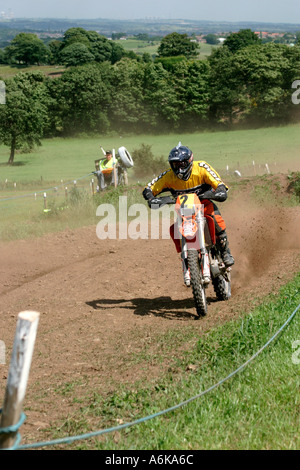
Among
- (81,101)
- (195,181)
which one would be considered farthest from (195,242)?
(81,101)

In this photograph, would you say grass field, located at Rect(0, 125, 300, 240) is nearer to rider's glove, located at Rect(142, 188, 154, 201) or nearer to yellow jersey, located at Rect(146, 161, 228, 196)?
rider's glove, located at Rect(142, 188, 154, 201)

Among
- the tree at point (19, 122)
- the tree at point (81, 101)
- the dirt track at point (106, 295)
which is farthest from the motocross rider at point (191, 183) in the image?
the tree at point (81, 101)

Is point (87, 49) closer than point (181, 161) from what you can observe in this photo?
No

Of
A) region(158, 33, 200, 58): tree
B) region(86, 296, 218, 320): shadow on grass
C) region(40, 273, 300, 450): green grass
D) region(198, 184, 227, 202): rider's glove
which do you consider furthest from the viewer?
region(158, 33, 200, 58): tree

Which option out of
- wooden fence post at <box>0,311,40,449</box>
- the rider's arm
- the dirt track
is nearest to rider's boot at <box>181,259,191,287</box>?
the dirt track

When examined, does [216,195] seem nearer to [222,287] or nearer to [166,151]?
[222,287]

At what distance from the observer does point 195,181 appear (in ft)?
29.0

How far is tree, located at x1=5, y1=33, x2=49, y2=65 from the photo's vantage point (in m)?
149

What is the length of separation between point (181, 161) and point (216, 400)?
401cm

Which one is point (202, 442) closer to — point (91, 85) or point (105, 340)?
point (105, 340)

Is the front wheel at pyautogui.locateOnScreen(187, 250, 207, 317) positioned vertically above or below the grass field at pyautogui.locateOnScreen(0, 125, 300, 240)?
above

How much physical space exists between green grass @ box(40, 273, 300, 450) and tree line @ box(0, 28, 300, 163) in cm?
6202

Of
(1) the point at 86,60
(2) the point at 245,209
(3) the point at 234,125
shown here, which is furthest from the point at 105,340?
(1) the point at 86,60

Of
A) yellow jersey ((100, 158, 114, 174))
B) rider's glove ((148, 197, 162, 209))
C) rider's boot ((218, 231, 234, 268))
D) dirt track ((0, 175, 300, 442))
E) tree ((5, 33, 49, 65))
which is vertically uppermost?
rider's glove ((148, 197, 162, 209))
